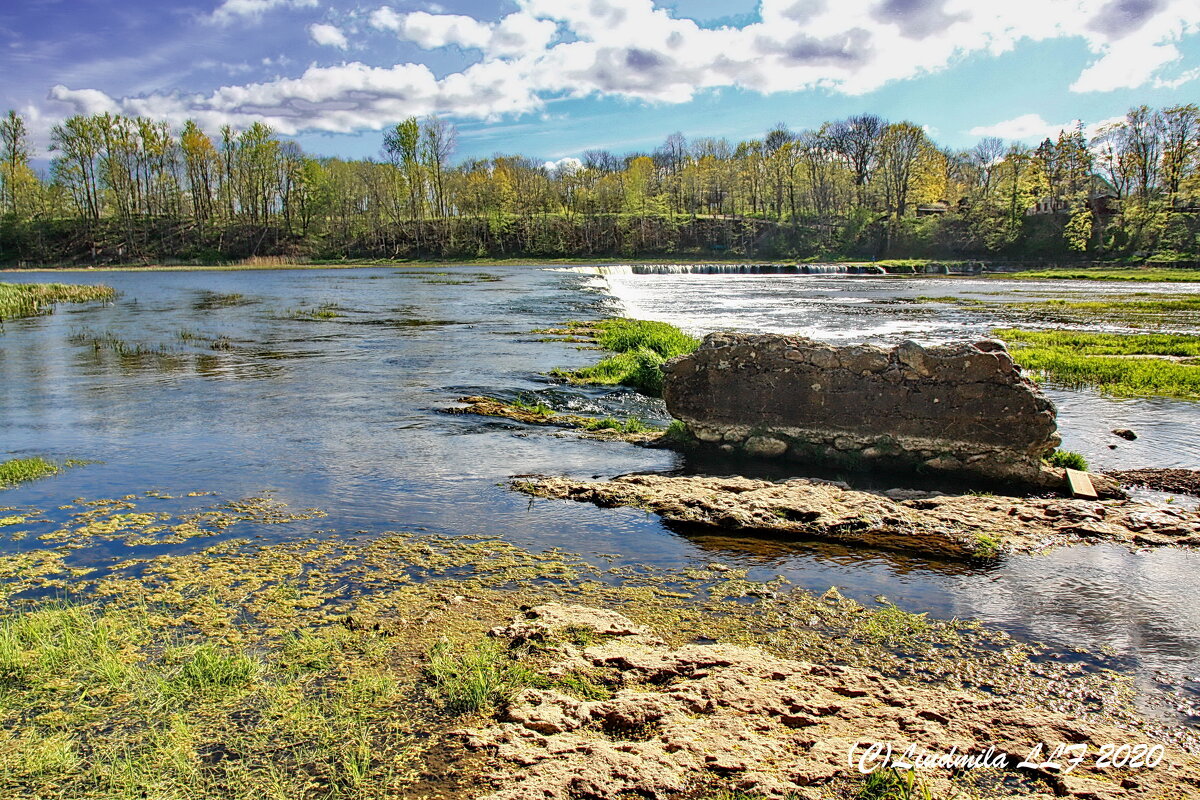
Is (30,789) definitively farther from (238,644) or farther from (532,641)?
(532,641)

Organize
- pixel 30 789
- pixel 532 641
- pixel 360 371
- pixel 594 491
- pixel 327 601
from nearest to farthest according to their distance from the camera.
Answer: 1. pixel 30 789
2. pixel 532 641
3. pixel 327 601
4. pixel 594 491
5. pixel 360 371

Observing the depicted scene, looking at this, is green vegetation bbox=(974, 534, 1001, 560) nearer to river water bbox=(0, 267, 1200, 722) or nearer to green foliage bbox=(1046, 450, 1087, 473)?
river water bbox=(0, 267, 1200, 722)

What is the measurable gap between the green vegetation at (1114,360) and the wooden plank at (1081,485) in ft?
29.1

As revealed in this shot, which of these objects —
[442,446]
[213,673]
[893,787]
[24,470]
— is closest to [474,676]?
→ [213,673]

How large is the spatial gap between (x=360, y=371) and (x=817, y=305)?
29.9 metres

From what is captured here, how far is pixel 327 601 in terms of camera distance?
6742mm

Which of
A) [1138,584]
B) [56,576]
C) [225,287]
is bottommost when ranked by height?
[1138,584]

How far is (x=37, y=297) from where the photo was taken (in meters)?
43.8

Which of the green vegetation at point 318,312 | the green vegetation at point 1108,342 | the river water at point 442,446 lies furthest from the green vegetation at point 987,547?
the green vegetation at point 318,312

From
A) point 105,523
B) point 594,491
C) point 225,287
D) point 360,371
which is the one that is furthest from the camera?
point 225,287

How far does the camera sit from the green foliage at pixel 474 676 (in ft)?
16.6

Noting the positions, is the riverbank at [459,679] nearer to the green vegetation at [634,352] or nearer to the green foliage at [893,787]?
the green foliage at [893,787]

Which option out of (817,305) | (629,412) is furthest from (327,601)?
(817,305)

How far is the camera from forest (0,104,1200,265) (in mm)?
106312
